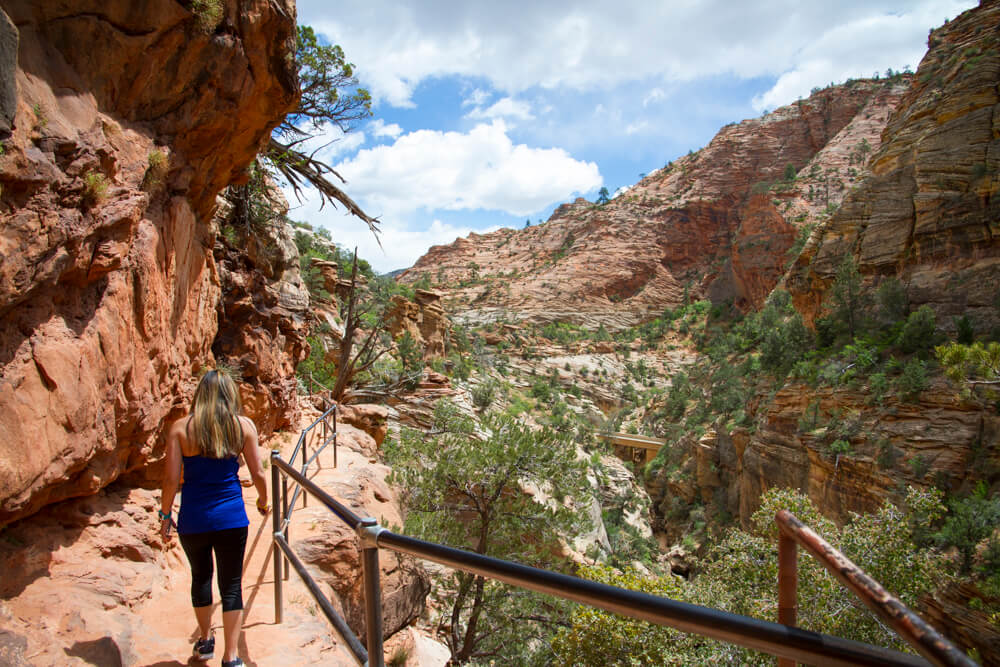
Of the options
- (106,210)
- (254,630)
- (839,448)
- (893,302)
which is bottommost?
(839,448)

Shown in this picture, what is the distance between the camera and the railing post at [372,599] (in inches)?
65.0

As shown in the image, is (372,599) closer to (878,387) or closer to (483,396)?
(878,387)

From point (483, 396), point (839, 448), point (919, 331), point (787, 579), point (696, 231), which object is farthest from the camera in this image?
point (696, 231)

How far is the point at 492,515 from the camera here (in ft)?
32.9

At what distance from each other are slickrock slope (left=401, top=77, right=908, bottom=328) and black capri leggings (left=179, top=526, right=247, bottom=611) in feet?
169

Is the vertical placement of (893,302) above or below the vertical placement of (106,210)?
above

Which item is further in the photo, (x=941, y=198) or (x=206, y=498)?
(x=941, y=198)

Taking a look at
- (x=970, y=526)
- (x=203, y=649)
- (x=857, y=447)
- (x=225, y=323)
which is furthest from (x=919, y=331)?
(x=203, y=649)

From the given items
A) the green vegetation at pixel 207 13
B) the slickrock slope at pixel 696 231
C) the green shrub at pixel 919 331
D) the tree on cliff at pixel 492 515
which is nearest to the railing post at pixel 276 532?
the green vegetation at pixel 207 13

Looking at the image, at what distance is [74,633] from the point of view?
2.65m

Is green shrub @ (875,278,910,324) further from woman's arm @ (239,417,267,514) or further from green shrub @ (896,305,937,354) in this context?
woman's arm @ (239,417,267,514)

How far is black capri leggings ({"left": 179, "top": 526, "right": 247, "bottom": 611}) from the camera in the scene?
8.81 feet

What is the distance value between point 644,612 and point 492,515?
944 cm

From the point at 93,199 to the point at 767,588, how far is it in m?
11.3
